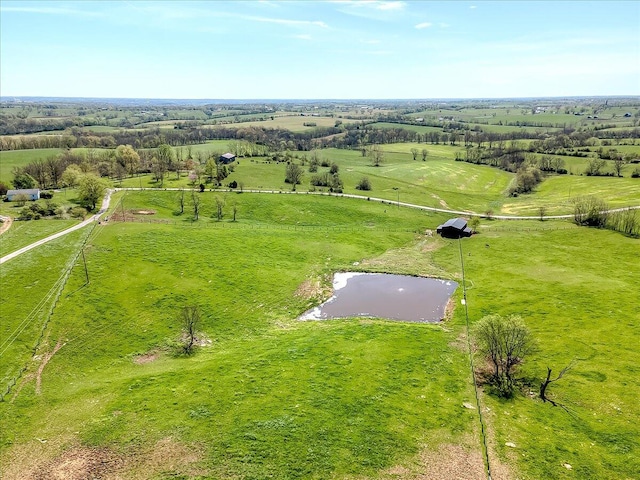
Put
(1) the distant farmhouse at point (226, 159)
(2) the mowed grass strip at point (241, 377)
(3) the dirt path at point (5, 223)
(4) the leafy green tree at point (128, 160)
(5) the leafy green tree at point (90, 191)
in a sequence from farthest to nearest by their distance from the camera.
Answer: (1) the distant farmhouse at point (226, 159)
(4) the leafy green tree at point (128, 160)
(5) the leafy green tree at point (90, 191)
(3) the dirt path at point (5, 223)
(2) the mowed grass strip at point (241, 377)

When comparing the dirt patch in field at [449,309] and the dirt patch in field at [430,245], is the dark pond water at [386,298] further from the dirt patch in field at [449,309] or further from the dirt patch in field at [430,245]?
the dirt patch in field at [430,245]

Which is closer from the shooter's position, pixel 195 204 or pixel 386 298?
pixel 386 298

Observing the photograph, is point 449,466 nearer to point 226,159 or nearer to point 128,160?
point 128,160

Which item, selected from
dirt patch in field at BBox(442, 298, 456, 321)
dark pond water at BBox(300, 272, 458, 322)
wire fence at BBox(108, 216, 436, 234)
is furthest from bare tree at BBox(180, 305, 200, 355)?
wire fence at BBox(108, 216, 436, 234)

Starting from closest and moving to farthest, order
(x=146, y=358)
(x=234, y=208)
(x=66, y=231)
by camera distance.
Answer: (x=146, y=358), (x=66, y=231), (x=234, y=208)

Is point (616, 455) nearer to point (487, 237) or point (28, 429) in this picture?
point (28, 429)

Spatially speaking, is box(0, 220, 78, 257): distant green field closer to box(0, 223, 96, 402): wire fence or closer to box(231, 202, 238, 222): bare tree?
box(0, 223, 96, 402): wire fence

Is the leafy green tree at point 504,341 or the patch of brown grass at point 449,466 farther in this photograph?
Result: the leafy green tree at point 504,341

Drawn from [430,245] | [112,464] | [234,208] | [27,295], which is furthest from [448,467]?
[234,208]

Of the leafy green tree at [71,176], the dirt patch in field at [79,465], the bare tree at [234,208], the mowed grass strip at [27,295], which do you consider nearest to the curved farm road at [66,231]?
the mowed grass strip at [27,295]
